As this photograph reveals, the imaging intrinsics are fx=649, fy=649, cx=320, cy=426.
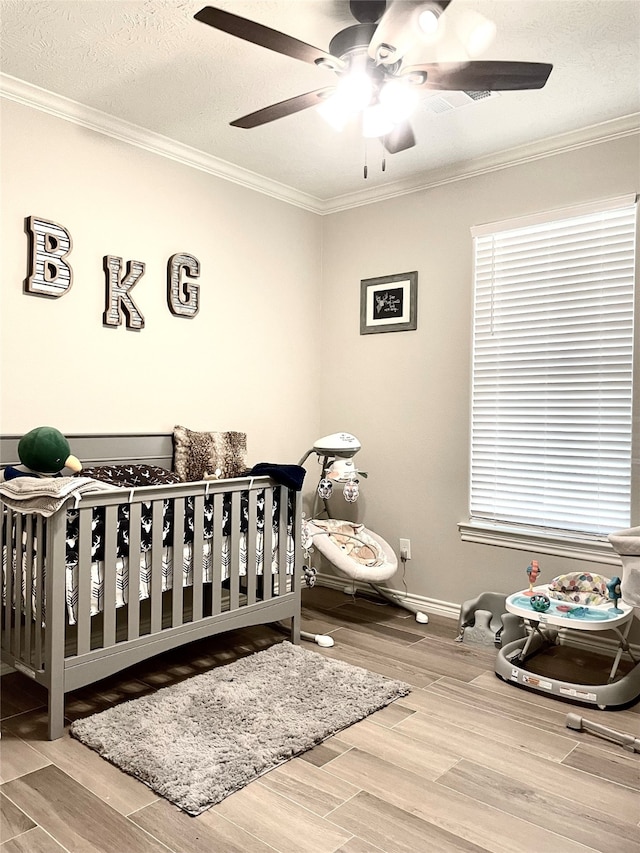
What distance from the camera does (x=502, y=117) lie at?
2.96m

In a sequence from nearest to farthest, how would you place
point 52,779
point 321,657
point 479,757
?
point 52,779 → point 479,757 → point 321,657

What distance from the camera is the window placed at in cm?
303

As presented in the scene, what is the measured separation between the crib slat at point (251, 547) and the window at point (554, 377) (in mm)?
1247

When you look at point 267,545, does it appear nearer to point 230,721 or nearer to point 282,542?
point 282,542

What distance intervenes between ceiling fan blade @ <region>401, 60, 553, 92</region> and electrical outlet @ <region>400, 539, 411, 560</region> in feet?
8.07

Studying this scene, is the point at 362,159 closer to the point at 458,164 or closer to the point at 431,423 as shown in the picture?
the point at 458,164

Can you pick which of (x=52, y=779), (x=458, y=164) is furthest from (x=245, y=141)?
(x=52, y=779)

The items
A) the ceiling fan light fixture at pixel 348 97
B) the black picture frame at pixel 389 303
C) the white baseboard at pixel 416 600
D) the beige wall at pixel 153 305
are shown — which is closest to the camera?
the ceiling fan light fixture at pixel 348 97

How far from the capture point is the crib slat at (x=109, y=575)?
2344 mm

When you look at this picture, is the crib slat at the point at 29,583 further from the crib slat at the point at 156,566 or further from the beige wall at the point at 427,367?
the beige wall at the point at 427,367

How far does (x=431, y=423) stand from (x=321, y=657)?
147 cm

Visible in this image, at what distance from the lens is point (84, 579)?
2.28 meters

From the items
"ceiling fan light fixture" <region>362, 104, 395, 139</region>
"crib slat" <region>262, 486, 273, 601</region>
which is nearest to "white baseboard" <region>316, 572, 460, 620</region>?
"crib slat" <region>262, 486, 273, 601</region>

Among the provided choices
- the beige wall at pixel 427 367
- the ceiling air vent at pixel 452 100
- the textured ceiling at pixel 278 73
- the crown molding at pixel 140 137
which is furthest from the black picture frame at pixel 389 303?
the ceiling air vent at pixel 452 100
